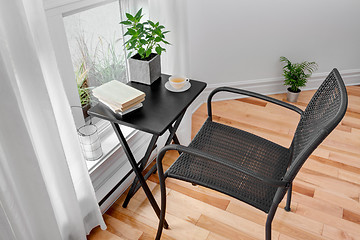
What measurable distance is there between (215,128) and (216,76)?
1194 mm

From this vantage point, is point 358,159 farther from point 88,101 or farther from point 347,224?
point 88,101

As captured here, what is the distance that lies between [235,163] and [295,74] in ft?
5.14

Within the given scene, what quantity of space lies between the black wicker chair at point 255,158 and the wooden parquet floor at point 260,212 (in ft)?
0.82

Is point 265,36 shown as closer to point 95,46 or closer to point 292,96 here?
point 292,96

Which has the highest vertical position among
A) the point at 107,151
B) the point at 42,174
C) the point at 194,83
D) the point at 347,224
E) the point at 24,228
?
the point at 194,83

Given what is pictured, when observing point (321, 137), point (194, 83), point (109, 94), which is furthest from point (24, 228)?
point (321, 137)

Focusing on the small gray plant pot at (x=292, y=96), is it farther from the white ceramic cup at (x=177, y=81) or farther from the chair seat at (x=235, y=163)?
the white ceramic cup at (x=177, y=81)

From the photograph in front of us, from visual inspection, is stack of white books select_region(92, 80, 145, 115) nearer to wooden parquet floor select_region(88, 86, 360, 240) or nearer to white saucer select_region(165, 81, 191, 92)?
white saucer select_region(165, 81, 191, 92)

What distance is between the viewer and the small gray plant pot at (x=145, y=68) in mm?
1704

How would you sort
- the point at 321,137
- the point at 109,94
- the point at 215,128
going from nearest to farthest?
the point at 321,137 < the point at 109,94 < the point at 215,128

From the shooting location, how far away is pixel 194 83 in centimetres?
178

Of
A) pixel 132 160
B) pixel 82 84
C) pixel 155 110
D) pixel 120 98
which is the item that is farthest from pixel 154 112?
pixel 82 84

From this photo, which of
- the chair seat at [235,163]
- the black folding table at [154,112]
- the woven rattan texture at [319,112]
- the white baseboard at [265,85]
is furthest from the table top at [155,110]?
the white baseboard at [265,85]

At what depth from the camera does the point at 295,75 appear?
9.23 feet
